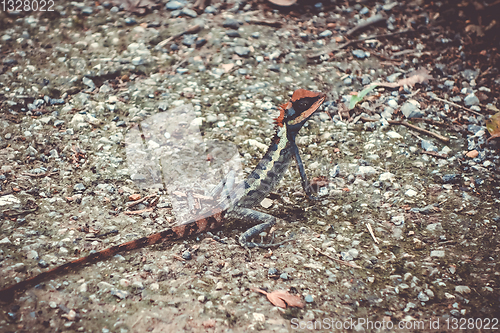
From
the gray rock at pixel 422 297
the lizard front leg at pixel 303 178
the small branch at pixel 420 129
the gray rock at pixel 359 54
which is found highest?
the gray rock at pixel 359 54

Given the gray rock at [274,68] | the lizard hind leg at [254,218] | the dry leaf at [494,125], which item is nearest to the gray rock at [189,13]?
the gray rock at [274,68]

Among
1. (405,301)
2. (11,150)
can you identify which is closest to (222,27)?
(11,150)

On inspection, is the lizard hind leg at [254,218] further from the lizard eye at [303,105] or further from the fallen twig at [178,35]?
the fallen twig at [178,35]

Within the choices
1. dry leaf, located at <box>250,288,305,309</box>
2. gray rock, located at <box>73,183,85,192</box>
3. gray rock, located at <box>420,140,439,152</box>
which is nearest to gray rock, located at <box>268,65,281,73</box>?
gray rock, located at <box>420,140,439,152</box>

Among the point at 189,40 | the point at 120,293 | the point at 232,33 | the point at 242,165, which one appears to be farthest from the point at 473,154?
the point at 189,40

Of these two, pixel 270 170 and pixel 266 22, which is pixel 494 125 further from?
pixel 266 22

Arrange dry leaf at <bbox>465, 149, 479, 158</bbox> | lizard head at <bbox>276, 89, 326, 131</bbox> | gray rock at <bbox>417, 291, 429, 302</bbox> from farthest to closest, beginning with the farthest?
1. dry leaf at <bbox>465, 149, 479, 158</bbox>
2. lizard head at <bbox>276, 89, 326, 131</bbox>
3. gray rock at <bbox>417, 291, 429, 302</bbox>

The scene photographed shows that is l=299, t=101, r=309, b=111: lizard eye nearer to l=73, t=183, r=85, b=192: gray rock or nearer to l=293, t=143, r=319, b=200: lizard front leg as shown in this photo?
l=293, t=143, r=319, b=200: lizard front leg
